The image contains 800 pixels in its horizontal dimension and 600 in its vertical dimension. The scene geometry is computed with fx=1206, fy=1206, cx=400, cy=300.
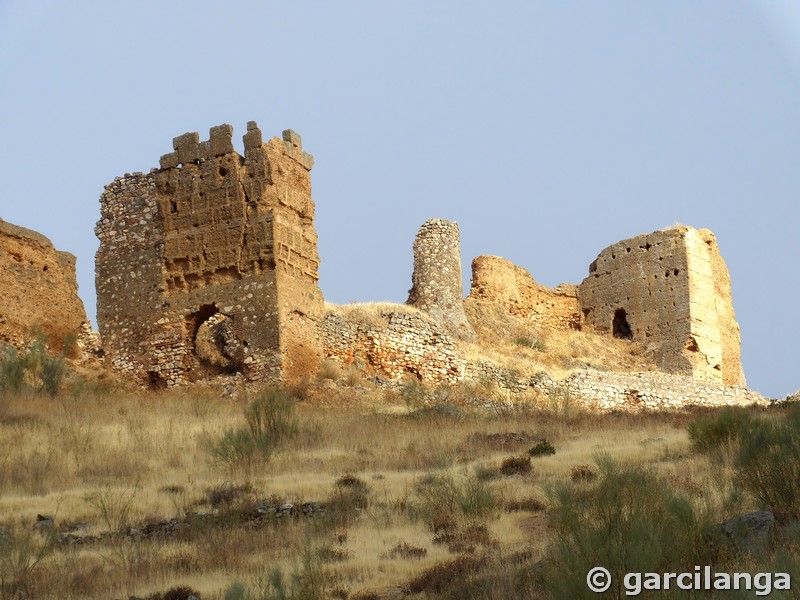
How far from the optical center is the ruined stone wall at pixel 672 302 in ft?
115

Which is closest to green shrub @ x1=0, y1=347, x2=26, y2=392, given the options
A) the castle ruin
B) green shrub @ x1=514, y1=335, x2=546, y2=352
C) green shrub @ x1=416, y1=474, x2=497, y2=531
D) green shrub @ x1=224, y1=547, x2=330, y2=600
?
the castle ruin

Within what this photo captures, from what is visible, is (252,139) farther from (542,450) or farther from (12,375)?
(542,450)

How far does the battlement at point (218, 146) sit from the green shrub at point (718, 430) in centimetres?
1022

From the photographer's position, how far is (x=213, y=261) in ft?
75.6

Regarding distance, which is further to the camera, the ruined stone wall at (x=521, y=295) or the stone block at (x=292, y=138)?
the ruined stone wall at (x=521, y=295)

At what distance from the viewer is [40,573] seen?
1118 centimetres

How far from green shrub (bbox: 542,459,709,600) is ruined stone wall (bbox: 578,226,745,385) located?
23.0 meters

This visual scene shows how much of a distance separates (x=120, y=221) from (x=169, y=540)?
12826mm

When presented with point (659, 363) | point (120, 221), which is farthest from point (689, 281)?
point (120, 221)

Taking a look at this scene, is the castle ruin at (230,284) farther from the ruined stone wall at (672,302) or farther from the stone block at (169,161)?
the ruined stone wall at (672,302)

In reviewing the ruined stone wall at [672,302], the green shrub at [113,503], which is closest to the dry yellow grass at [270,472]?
the green shrub at [113,503]

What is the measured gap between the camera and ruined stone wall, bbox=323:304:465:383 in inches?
970

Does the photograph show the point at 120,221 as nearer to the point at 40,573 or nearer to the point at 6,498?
the point at 6,498

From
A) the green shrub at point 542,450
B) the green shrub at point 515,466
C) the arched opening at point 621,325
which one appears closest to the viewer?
the green shrub at point 515,466
